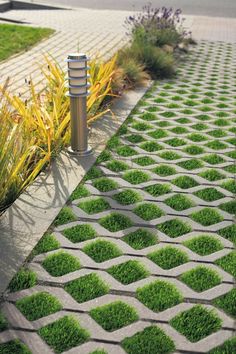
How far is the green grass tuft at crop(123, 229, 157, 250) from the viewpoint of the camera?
11.7 ft

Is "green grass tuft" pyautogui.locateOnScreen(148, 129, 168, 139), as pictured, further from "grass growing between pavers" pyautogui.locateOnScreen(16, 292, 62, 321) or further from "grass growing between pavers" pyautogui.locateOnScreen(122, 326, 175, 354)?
"grass growing between pavers" pyautogui.locateOnScreen(122, 326, 175, 354)

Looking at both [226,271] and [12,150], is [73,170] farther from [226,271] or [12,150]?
[226,271]

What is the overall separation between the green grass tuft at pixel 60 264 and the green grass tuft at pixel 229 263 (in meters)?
0.92

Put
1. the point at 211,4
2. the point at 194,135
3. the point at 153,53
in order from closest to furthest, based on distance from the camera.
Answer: the point at 194,135 < the point at 153,53 < the point at 211,4

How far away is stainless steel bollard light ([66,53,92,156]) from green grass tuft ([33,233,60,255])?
1.46 m

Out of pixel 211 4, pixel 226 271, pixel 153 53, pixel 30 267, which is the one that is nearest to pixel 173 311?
pixel 226 271

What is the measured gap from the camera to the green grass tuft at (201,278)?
3141mm

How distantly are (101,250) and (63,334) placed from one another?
2.72ft

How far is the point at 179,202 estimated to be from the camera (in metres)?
4.15

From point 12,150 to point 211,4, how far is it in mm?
15134

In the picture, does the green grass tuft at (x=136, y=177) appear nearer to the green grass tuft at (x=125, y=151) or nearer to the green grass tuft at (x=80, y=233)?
the green grass tuft at (x=125, y=151)

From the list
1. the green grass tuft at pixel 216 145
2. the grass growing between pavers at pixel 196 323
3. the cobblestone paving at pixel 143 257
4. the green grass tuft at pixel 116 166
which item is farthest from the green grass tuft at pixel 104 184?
the grass growing between pavers at pixel 196 323

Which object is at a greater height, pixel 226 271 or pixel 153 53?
pixel 153 53

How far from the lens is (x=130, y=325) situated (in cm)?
281
